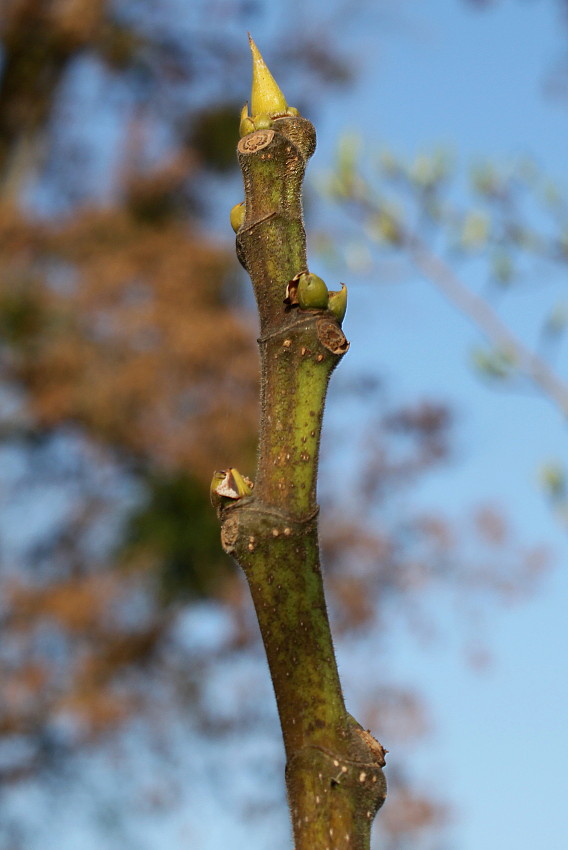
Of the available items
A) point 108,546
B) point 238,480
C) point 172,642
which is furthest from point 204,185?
point 238,480

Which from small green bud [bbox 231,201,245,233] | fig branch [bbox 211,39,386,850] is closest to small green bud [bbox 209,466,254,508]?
fig branch [bbox 211,39,386,850]

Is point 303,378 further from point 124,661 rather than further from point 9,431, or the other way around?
point 9,431

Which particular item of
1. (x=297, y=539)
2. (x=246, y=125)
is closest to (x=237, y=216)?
(x=246, y=125)

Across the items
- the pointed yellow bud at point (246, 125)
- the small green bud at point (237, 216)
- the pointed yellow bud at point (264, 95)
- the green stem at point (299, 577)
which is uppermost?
the pointed yellow bud at point (264, 95)

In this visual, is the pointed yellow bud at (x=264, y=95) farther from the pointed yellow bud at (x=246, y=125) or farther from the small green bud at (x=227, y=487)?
the small green bud at (x=227, y=487)

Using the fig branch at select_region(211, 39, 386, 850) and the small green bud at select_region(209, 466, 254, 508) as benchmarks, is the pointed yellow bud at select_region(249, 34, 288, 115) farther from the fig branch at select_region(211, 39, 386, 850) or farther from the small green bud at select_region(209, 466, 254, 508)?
the small green bud at select_region(209, 466, 254, 508)

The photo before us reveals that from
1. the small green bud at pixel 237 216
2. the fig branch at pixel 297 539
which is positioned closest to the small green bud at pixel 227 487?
the fig branch at pixel 297 539
